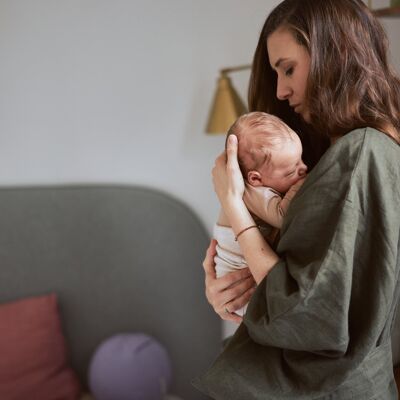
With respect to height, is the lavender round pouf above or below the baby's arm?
below

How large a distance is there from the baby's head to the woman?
0.03m

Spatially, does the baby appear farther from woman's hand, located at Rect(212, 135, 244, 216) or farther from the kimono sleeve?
the kimono sleeve

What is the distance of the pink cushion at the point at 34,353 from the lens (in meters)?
1.80

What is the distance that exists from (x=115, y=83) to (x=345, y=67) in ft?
3.88

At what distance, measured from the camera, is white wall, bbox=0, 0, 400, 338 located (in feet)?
6.10

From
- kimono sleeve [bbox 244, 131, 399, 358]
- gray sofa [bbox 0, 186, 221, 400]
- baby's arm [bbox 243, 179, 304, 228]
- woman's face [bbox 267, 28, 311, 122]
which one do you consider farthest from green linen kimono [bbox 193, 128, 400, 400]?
gray sofa [bbox 0, 186, 221, 400]

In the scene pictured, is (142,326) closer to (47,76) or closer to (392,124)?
(47,76)

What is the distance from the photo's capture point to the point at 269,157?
1022mm

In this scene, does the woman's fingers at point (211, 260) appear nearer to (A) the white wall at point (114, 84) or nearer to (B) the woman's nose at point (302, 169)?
(B) the woman's nose at point (302, 169)

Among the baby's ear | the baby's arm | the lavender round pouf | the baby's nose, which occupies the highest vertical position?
the baby's nose

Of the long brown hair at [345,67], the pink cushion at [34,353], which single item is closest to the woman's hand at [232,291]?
the long brown hair at [345,67]

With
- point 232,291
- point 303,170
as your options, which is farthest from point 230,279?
point 303,170

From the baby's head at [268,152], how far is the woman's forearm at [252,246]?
0.09m

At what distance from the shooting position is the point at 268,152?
3.34 ft
